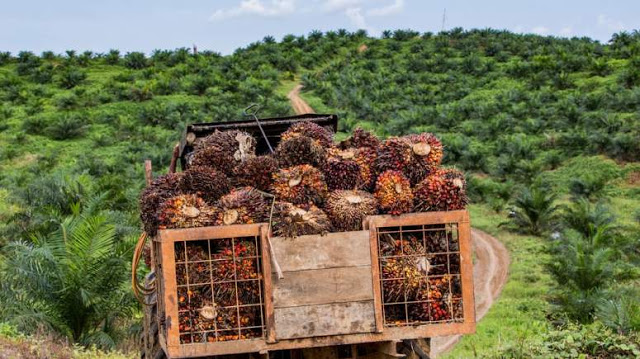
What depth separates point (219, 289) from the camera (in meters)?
4.97

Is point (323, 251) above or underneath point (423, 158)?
underneath

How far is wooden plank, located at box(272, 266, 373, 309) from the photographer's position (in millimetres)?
4938

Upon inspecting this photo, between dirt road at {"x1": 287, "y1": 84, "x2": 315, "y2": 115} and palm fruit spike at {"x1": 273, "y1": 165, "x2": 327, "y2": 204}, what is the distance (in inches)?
1110

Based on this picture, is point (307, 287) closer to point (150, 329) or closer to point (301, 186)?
point (301, 186)

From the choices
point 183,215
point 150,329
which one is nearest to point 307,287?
point 183,215

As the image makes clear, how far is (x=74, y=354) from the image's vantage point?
7840 millimetres

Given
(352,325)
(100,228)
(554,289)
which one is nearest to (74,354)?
(100,228)

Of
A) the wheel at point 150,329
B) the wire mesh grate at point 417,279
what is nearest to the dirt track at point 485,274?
the wheel at point 150,329

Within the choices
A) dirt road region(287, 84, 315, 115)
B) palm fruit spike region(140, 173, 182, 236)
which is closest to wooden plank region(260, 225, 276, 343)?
palm fruit spike region(140, 173, 182, 236)

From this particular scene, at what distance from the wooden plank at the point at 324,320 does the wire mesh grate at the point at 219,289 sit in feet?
0.54

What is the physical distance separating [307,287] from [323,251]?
0.27 meters

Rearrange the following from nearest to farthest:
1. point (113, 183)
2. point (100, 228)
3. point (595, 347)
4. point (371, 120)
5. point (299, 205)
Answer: point (299, 205) < point (595, 347) < point (100, 228) < point (113, 183) < point (371, 120)

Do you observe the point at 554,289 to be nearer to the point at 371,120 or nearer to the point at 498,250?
the point at 498,250

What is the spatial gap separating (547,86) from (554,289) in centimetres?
2413
